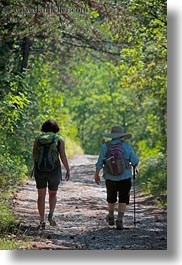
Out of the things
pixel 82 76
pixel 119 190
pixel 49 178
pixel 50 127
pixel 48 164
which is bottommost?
pixel 119 190

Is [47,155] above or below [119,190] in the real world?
above

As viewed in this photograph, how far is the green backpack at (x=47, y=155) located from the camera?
610 cm

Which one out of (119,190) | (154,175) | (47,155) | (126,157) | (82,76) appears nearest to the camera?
(47,155)

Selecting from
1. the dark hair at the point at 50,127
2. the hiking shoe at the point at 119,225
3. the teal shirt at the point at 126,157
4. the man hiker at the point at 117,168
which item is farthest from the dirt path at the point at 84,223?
the dark hair at the point at 50,127

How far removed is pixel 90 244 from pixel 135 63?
2538 mm

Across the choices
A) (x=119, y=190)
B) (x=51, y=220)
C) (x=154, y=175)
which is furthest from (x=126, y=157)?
(x=154, y=175)

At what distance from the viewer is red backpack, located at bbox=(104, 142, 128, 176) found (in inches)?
243

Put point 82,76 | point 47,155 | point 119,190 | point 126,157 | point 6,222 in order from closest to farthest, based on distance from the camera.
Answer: point 6,222 < point 47,155 < point 126,157 < point 119,190 < point 82,76

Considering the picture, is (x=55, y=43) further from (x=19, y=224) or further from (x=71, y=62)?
(x=19, y=224)

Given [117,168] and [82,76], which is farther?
A: [82,76]

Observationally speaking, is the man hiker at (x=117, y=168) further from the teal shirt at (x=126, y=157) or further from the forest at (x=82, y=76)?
the forest at (x=82, y=76)

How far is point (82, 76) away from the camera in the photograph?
33.3 ft

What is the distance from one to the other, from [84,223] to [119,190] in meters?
0.40

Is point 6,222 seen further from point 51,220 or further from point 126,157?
point 126,157
